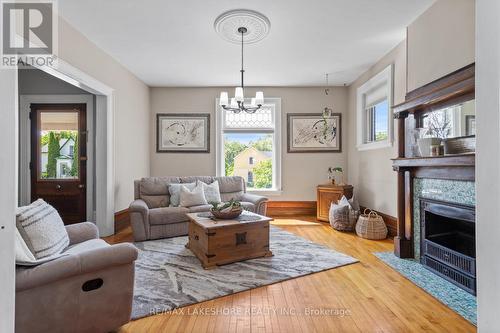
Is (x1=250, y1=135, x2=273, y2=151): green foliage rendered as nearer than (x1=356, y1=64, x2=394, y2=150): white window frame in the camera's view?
No

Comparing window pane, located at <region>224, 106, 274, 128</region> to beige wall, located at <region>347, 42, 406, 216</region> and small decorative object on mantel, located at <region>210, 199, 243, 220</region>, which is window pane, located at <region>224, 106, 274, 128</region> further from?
small decorative object on mantel, located at <region>210, 199, 243, 220</region>

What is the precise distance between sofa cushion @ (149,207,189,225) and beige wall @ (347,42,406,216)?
3.05m

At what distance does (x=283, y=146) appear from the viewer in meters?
5.76

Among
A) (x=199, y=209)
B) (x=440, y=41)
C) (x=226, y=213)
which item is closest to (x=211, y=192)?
(x=199, y=209)

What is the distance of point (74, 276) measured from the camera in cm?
157

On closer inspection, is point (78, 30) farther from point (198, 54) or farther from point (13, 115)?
point (13, 115)

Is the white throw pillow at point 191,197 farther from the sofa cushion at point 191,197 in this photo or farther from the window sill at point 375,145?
the window sill at point 375,145

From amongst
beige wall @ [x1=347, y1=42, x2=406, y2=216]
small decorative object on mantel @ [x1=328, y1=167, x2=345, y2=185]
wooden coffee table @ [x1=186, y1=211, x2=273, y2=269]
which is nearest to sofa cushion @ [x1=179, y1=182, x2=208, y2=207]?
wooden coffee table @ [x1=186, y1=211, x2=273, y2=269]

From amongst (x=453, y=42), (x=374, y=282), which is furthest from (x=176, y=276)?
(x=453, y=42)

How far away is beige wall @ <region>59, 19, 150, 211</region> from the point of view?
3314 millimetres

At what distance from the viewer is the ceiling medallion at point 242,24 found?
2.95 metres

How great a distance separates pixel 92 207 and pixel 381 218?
4.49 m

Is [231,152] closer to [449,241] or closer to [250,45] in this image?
[250,45]

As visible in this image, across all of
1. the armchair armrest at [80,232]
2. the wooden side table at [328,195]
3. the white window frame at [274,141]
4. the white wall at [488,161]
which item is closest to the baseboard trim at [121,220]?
the white window frame at [274,141]
